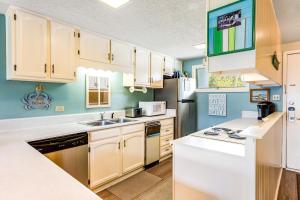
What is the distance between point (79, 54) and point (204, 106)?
2.99m

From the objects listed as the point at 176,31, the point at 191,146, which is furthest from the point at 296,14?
the point at 191,146

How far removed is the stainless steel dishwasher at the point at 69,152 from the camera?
71.5 inches

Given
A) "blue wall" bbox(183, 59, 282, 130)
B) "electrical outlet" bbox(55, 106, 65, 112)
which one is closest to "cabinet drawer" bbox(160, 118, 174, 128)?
"blue wall" bbox(183, 59, 282, 130)

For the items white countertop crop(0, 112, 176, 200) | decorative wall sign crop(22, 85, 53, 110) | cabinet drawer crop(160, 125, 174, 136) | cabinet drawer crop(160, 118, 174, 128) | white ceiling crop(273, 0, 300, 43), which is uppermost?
white ceiling crop(273, 0, 300, 43)

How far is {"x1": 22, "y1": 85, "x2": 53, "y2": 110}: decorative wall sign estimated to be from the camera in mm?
2201

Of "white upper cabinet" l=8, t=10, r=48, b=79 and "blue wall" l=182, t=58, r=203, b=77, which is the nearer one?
"white upper cabinet" l=8, t=10, r=48, b=79

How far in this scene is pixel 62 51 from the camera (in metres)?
2.24

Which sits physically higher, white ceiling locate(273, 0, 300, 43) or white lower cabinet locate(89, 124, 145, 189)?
white ceiling locate(273, 0, 300, 43)

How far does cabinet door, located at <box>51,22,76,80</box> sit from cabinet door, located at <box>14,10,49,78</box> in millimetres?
89

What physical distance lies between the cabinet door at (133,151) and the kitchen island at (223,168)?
1.26m

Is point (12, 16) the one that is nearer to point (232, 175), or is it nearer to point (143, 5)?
point (143, 5)

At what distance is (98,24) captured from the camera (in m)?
2.37

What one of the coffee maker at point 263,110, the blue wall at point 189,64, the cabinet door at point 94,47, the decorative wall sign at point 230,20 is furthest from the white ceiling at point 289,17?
the cabinet door at point 94,47

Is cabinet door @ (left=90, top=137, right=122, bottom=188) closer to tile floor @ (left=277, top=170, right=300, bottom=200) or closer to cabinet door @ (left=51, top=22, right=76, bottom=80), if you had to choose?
cabinet door @ (left=51, top=22, right=76, bottom=80)
